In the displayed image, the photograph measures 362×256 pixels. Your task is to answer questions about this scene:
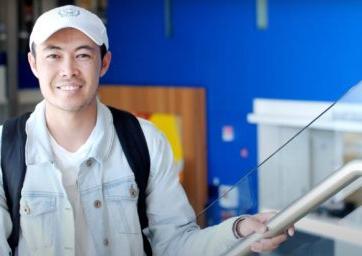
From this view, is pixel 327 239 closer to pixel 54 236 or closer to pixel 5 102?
pixel 54 236

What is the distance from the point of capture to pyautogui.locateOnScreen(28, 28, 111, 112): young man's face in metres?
1.43

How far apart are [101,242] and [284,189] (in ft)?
5.13

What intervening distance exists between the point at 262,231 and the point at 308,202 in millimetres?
130

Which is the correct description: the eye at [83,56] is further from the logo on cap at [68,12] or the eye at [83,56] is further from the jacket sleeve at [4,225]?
the jacket sleeve at [4,225]

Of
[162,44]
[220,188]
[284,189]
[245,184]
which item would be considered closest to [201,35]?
[162,44]

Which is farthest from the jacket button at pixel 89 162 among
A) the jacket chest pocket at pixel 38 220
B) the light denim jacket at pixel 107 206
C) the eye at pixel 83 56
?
the eye at pixel 83 56

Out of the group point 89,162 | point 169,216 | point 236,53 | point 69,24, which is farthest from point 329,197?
point 236,53

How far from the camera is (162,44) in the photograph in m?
4.13

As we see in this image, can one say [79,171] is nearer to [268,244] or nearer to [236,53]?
[268,244]

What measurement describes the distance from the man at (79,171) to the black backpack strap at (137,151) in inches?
0.5

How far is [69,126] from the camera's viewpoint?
148cm

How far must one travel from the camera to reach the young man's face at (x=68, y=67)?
1427 mm

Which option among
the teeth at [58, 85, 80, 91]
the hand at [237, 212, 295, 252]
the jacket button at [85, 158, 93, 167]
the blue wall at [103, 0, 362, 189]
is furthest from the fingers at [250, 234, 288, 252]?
the blue wall at [103, 0, 362, 189]

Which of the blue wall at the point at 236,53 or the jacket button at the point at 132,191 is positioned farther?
the blue wall at the point at 236,53
